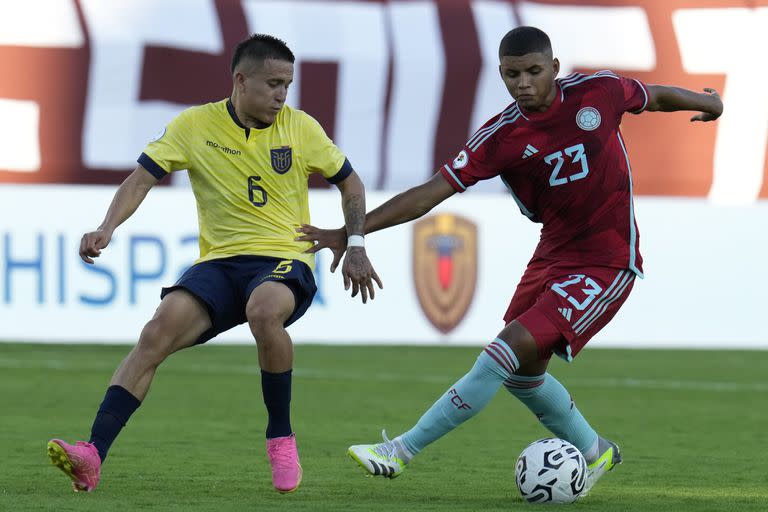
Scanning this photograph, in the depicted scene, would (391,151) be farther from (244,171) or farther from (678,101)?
(244,171)

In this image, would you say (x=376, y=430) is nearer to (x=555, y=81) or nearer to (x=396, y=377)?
(x=555, y=81)

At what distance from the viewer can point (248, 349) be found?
16.8m

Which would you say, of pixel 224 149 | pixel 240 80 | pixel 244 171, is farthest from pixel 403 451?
pixel 240 80

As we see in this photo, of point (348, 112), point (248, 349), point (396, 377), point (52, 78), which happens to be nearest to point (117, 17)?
point (52, 78)

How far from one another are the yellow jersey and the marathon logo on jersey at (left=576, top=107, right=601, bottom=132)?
3.30 feet

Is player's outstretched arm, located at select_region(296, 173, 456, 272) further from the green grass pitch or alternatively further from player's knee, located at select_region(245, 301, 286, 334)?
the green grass pitch

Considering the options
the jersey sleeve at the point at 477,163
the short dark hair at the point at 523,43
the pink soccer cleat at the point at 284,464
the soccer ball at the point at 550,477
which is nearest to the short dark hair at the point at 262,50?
the jersey sleeve at the point at 477,163

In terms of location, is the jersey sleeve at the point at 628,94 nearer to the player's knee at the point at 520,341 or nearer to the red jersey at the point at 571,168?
the red jersey at the point at 571,168

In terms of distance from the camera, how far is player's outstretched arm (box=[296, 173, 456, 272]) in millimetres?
6064

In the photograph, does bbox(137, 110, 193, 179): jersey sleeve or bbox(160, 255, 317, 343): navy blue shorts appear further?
bbox(137, 110, 193, 179): jersey sleeve

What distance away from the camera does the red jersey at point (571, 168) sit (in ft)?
19.7

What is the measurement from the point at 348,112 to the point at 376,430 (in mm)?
8279

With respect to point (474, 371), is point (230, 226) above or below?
above

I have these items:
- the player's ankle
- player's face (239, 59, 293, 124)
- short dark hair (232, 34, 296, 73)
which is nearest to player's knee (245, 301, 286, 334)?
the player's ankle
